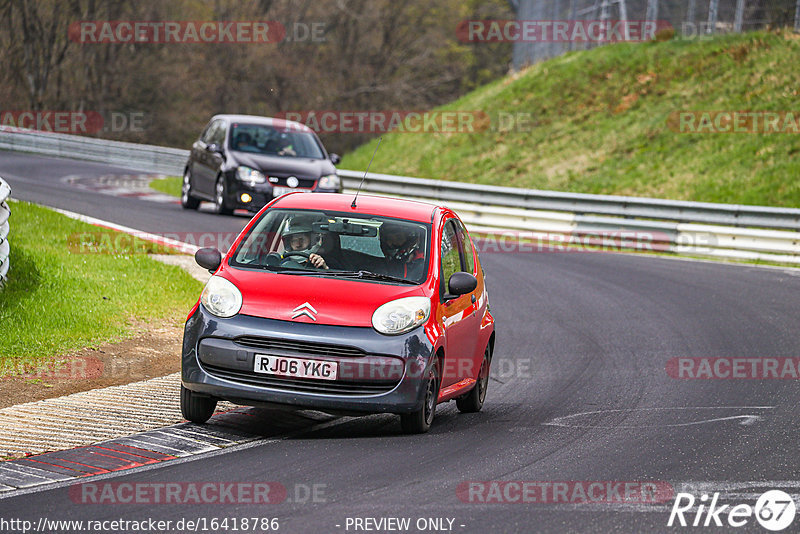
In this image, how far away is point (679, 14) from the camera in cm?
3556

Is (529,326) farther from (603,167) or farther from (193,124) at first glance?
(193,124)

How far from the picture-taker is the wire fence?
33094 mm

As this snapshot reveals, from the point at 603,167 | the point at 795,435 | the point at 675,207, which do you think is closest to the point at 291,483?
the point at 795,435

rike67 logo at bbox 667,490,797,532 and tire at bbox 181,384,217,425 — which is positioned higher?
rike67 logo at bbox 667,490,797,532

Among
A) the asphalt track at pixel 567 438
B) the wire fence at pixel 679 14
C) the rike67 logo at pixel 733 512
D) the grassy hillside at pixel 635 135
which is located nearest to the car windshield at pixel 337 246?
the asphalt track at pixel 567 438

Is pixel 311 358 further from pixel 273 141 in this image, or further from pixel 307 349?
pixel 273 141

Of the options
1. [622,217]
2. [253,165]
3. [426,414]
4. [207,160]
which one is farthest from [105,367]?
[622,217]

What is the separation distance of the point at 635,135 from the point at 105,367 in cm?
2448

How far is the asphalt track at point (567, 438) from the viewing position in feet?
19.1

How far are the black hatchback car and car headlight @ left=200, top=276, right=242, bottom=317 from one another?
43.9ft

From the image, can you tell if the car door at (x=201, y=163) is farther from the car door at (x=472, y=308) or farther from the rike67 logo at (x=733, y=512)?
the rike67 logo at (x=733, y=512)

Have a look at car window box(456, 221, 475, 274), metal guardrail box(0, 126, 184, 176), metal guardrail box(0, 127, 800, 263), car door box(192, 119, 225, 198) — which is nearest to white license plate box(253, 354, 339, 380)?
car window box(456, 221, 475, 274)

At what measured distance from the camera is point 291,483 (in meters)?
6.32

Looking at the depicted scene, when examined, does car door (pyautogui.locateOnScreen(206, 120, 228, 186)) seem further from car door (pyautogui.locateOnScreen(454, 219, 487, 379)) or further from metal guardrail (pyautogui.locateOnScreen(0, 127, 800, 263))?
car door (pyautogui.locateOnScreen(454, 219, 487, 379))
